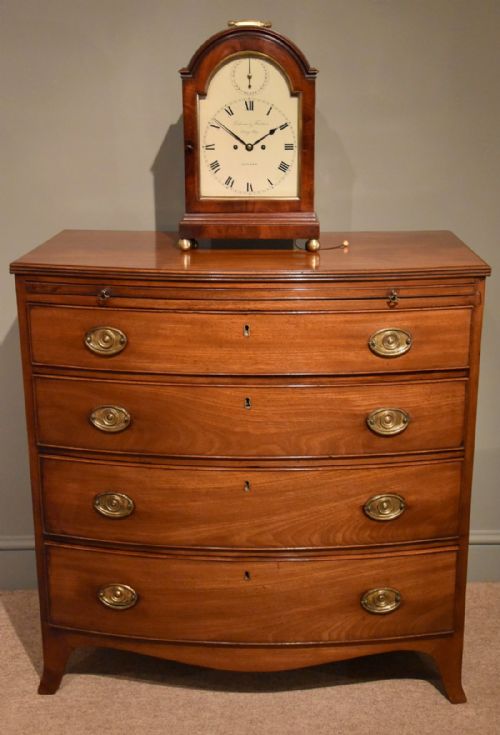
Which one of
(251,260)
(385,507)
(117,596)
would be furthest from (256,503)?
(251,260)

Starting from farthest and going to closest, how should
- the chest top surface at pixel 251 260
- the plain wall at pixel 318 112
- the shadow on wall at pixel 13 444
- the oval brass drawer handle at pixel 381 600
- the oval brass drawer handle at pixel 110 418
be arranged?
the shadow on wall at pixel 13 444 < the plain wall at pixel 318 112 < the oval brass drawer handle at pixel 381 600 < the oval brass drawer handle at pixel 110 418 < the chest top surface at pixel 251 260

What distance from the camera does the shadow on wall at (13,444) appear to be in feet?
9.05

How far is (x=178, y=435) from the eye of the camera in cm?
217

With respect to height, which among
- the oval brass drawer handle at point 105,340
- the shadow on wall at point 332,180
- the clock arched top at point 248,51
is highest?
the clock arched top at point 248,51

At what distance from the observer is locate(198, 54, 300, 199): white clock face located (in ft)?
7.30

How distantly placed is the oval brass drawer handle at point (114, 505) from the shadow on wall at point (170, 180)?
2.51 feet

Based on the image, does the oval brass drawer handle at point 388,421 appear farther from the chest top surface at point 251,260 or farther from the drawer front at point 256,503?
the chest top surface at point 251,260

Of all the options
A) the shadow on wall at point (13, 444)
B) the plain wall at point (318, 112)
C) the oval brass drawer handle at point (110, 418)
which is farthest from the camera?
the shadow on wall at point (13, 444)

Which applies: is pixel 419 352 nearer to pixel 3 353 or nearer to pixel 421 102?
pixel 421 102

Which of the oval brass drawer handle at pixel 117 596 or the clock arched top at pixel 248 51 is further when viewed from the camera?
the oval brass drawer handle at pixel 117 596

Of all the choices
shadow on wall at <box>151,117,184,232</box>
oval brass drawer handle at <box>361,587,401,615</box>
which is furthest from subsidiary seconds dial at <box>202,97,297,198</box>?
oval brass drawer handle at <box>361,587,401,615</box>

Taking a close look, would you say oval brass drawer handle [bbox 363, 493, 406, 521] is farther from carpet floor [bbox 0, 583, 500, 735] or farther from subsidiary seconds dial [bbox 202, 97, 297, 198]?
subsidiary seconds dial [bbox 202, 97, 297, 198]

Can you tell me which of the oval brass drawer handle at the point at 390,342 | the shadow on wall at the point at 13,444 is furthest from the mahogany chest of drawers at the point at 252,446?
the shadow on wall at the point at 13,444

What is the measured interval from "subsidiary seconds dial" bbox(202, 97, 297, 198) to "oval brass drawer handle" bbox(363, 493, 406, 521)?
724 mm
